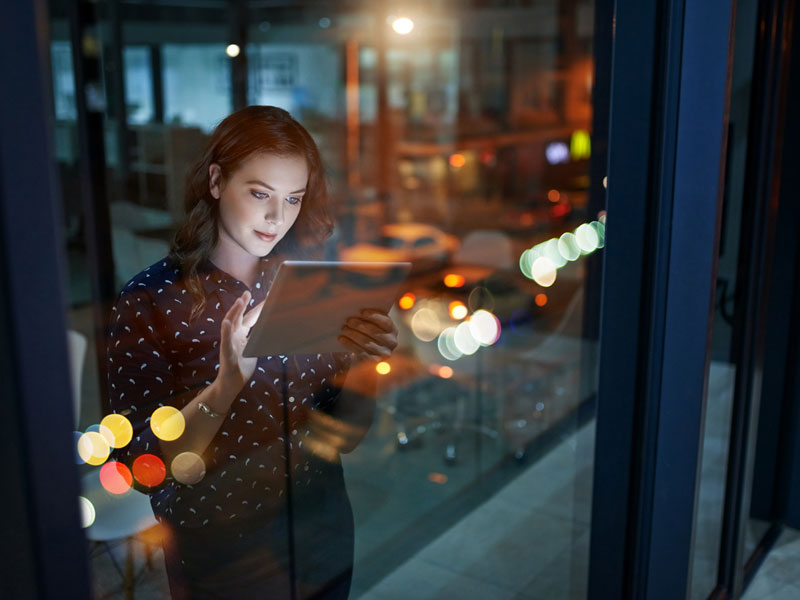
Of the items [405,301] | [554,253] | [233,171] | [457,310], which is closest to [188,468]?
[233,171]

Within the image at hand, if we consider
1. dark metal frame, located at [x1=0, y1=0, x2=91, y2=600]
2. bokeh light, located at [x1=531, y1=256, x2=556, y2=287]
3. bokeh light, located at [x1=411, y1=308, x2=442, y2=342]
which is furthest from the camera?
bokeh light, located at [x1=531, y1=256, x2=556, y2=287]

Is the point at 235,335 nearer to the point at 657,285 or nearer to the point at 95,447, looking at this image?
the point at 95,447

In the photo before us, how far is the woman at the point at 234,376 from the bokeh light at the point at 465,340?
9.56ft

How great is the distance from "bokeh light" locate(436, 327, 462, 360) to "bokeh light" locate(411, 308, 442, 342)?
4 cm

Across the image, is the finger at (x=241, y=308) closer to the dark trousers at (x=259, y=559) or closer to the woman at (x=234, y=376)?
the woman at (x=234, y=376)

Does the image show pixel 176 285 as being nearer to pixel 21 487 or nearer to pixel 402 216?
pixel 21 487

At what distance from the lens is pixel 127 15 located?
5.32 m

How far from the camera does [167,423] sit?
4.21 feet

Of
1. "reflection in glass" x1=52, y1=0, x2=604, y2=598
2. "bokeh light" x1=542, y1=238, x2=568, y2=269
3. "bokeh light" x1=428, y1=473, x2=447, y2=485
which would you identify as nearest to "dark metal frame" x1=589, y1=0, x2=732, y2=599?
"reflection in glass" x1=52, y1=0, x2=604, y2=598

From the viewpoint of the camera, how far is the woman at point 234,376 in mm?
1236

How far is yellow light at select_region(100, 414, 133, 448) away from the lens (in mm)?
1279

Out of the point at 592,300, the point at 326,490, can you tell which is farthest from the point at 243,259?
the point at 592,300

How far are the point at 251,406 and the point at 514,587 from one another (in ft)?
5.97

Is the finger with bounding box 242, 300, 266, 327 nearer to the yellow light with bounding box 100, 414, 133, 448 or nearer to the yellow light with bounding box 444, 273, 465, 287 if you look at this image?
the yellow light with bounding box 100, 414, 133, 448
